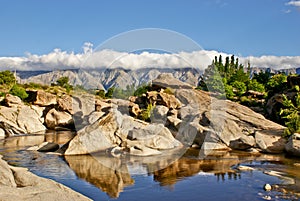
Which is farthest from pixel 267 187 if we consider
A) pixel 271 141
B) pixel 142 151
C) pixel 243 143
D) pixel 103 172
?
pixel 271 141

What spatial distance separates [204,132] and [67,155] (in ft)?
43.4

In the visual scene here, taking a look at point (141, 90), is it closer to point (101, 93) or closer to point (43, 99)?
point (101, 93)

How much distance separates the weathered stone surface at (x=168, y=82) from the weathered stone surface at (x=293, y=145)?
2673 centimetres

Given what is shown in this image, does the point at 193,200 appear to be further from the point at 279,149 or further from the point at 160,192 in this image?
the point at 279,149

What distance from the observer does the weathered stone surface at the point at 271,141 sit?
3067cm

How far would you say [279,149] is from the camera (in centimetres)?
3055

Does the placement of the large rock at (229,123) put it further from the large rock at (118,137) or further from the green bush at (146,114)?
the green bush at (146,114)

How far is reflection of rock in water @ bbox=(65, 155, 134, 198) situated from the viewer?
19.3m

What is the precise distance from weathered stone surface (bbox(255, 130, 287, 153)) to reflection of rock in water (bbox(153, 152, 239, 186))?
186 inches

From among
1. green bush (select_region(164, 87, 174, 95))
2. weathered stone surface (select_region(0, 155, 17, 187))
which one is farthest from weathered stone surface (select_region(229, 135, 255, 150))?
green bush (select_region(164, 87, 174, 95))

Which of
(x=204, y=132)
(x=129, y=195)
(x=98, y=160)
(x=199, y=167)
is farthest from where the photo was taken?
(x=204, y=132)

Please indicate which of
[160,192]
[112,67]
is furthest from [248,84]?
[160,192]

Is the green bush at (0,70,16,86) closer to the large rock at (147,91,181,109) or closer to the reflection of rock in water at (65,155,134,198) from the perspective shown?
the large rock at (147,91,181,109)

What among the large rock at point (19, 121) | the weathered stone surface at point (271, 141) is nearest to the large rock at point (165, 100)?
the large rock at point (19, 121)
